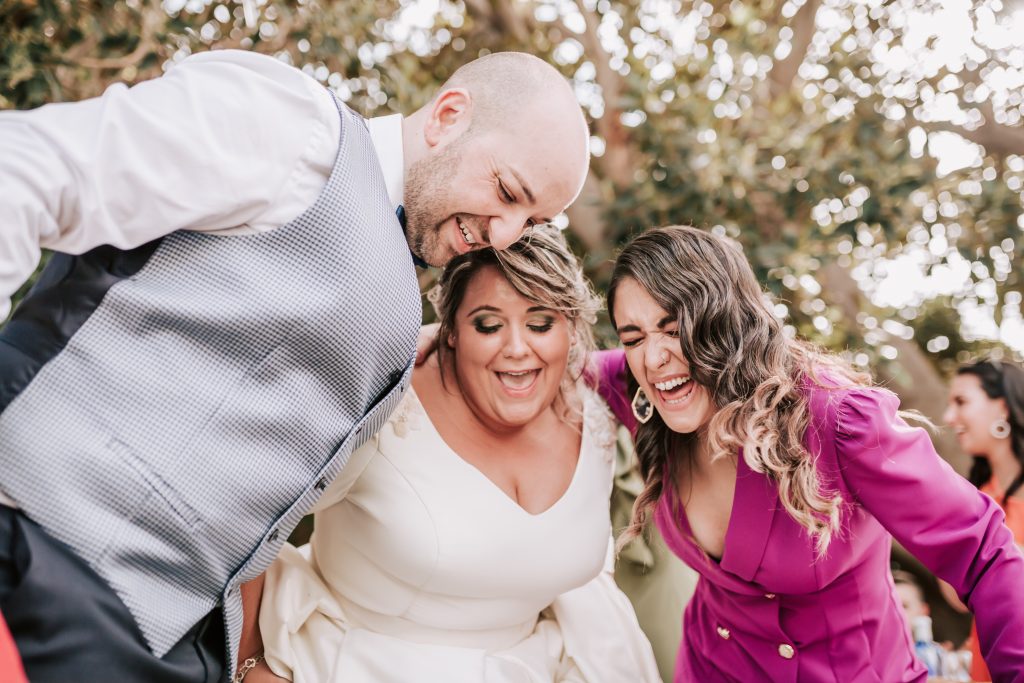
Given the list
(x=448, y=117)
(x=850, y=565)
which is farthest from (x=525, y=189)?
(x=850, y=565)

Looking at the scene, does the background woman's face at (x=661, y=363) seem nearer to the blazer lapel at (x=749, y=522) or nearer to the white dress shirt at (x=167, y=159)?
the blazer lapel at (x=749, y=522)

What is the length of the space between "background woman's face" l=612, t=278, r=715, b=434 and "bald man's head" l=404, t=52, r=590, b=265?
0.47m

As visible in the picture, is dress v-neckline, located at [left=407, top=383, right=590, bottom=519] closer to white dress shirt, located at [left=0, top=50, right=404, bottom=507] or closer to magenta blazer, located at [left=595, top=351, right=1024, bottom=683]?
magenta blazer, located at [left=595, top=351, right=1024, bottom=683]

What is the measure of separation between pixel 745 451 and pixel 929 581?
11.9ft

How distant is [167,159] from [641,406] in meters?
1.60

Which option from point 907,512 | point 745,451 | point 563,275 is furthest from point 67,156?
point 907,512

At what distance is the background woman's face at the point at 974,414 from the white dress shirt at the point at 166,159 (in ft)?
11.9

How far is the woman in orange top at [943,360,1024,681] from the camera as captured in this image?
3760 mm

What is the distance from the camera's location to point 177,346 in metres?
1.29

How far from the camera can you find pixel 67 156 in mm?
1138

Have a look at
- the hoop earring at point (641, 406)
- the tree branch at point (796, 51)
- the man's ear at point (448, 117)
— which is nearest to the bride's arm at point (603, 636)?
the hoop earring at point (641, 406)

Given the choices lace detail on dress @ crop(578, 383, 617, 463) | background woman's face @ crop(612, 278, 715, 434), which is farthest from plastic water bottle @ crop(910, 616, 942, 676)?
background woman's face @ crop(612, 278, 715, 434)

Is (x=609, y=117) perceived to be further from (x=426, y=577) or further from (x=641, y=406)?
(x=426, y=577)

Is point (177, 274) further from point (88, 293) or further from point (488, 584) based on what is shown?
point (488, 584)
